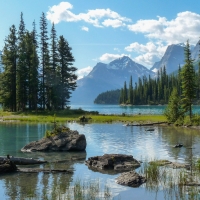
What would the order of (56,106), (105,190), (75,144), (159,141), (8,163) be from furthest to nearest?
(56,106) → (159,141) → (75,144) → (8,163) → (105,190)

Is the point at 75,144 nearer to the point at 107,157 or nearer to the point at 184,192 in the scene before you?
the point at 107,157

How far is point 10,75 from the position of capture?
7481 centimetres

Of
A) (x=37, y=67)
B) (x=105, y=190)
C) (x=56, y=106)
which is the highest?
(x=37, y=67)

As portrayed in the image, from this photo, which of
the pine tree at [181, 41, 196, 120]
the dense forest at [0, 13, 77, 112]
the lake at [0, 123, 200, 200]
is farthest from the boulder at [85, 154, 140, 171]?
A: the dense forest at [0, 13, 77, 112]

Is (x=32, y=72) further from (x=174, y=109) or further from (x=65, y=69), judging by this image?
(x=174, y=109)

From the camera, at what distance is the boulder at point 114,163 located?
821 inches

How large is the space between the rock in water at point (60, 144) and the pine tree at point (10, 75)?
1886 inches

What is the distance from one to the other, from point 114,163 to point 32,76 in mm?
55663

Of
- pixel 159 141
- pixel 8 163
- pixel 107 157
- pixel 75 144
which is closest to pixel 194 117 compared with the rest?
pixel 159 141

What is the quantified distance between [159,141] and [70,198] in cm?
2137

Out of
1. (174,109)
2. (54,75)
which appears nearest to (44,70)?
(54,75)

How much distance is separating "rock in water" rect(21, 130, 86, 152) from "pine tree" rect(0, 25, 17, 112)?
47896 mm

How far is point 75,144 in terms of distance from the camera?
28.5 m

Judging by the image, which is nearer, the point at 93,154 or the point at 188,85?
the point at 93,154
